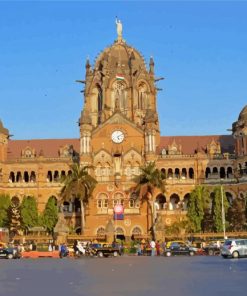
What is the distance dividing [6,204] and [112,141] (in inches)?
777

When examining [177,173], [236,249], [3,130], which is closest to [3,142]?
[3,130]

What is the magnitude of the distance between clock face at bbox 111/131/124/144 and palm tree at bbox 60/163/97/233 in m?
10.2

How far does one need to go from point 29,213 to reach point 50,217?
11.1 ft

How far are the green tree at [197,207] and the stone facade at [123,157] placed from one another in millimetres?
2931

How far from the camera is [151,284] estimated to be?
2294cm

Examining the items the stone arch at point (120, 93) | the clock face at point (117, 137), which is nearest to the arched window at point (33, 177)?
the clock face at point (117, 137)

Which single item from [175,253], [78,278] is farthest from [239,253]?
[78,278]

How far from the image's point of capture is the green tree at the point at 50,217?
87938 millimetres

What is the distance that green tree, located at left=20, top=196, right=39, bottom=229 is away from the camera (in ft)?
286

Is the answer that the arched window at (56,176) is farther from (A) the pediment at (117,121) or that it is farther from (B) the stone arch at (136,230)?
(B) the stone arch at (136,230)

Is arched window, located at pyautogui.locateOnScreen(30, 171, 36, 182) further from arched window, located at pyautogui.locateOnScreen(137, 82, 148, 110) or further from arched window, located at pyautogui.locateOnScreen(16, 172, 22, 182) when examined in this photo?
arched window, located at pyautogui.locateOnScreen(137, 82, 148, 110)

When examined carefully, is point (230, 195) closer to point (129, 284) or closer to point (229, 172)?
point (229, 172)

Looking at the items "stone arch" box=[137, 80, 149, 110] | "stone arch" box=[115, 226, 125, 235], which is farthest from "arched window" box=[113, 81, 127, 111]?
"stone arch" box=[115, 226, 125, 235]

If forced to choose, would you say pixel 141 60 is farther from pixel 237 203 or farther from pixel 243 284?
pixel 243 284
